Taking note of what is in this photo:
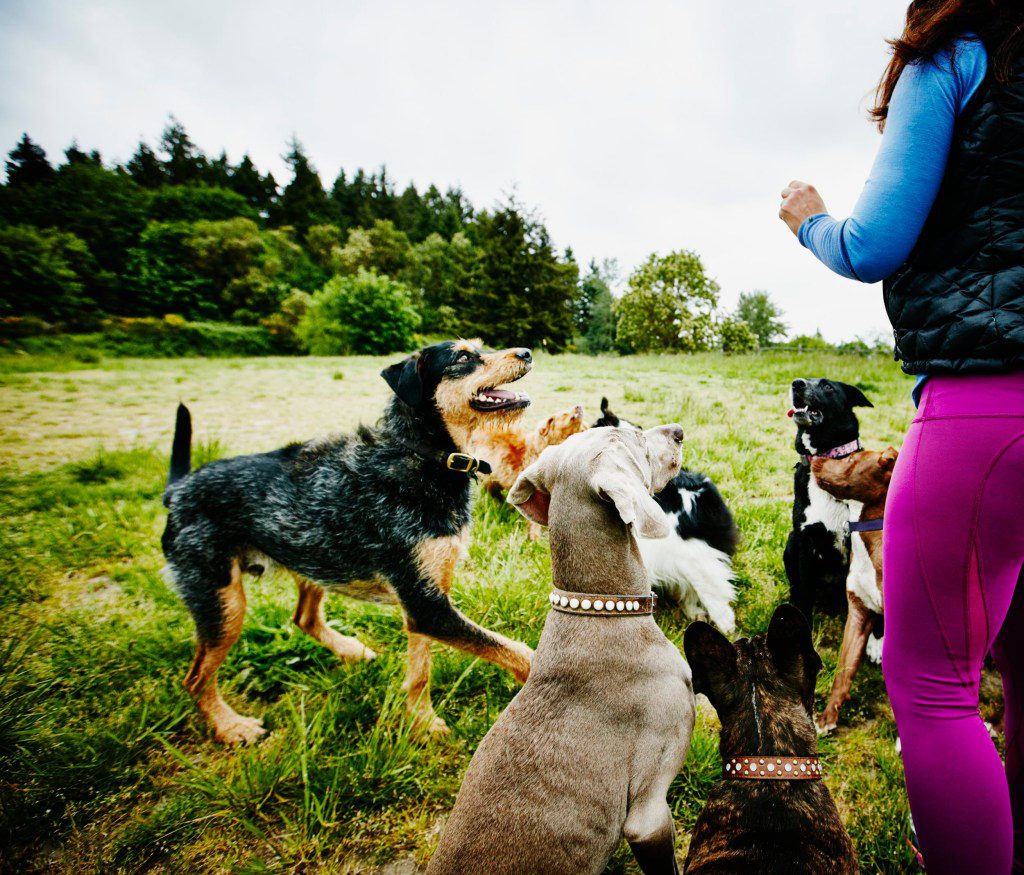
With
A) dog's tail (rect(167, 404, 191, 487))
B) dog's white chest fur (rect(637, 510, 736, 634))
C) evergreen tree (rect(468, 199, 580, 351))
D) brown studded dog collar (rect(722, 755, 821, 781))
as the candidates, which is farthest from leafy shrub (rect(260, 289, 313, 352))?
brown studded dog collar (rect(722, 755, 821, 781))

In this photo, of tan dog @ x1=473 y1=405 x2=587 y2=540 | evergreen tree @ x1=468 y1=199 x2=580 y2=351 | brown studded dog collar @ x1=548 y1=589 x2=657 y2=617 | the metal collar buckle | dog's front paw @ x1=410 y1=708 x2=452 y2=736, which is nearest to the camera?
brown studded dog collar @ x1=548 y1=589 x2=657 y2=617

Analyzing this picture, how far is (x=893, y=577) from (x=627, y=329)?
44.0 meters

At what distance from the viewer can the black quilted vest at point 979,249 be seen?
105cm

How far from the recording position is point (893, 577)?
1276 millimetres

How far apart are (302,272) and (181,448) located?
49.5 metres

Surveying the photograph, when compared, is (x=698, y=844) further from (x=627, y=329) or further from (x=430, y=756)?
(x=627, y=329)

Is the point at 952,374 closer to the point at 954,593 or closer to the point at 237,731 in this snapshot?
the point at 954,593

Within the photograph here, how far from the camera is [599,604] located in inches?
73.7

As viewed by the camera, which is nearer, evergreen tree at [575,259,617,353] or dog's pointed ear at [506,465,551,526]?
dog's pointed ear at [506,465,551,526]

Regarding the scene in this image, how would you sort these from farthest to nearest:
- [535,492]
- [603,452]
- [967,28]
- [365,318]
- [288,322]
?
[288,322] < [365,318] < [535,492] < [603,452] < [967,28]

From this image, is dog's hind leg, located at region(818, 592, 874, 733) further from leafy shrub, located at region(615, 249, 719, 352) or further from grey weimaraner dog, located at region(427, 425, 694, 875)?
leafy shrub, located at region(615, 249, 719, 352)

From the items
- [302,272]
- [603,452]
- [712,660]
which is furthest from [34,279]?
[712,660]

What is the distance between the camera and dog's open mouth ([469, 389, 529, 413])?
9.89 feet

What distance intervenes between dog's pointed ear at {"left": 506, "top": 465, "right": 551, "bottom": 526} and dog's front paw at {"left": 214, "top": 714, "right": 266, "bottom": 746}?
1.96 m
